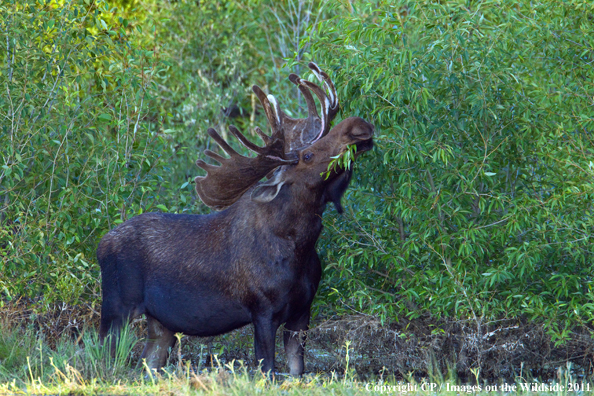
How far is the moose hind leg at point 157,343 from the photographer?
6.61 metres

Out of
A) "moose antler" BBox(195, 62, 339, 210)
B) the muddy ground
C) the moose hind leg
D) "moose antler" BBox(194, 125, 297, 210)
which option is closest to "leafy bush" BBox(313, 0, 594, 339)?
the muddy ground

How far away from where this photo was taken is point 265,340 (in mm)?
5754

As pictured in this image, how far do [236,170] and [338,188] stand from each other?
865 mm

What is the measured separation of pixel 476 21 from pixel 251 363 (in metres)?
3.87

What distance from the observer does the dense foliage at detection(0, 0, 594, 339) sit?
6.04m

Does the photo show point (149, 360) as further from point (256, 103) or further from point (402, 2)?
point (256, 103)

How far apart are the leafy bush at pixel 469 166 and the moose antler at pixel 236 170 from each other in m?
0.84

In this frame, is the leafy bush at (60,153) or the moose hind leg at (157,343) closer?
the moose hind leg at (157,343)

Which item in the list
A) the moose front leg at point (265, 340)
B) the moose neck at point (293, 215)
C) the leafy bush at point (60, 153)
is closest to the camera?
the moose front leg at point (265, 340)

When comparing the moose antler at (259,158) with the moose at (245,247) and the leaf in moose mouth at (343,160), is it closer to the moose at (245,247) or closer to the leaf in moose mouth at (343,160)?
the moose at (245,247)

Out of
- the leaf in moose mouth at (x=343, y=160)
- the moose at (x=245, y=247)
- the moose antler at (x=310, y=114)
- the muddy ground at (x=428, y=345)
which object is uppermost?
the moose antler at (x=310, y=114)

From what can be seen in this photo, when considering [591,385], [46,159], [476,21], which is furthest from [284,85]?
[591,385]

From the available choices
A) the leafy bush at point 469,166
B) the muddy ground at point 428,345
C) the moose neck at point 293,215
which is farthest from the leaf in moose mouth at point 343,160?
the muddy ground at point 428,345

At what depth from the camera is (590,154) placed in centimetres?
606
